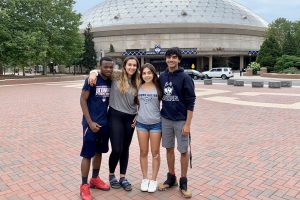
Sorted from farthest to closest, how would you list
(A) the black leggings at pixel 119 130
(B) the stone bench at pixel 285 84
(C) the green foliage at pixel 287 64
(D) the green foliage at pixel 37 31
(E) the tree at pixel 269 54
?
(E) the tree at pixel 269 54 → (C) the green foliage at pixel 287 64 → (D) the green foliage at pixel 37 31 → (B) the stone bench at pixel 285 84 → (A) the black leggings at pixel 119 130

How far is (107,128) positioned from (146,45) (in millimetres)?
69357

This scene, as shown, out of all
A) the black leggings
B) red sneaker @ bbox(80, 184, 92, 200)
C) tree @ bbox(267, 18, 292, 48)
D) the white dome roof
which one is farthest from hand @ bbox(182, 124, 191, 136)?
the white dome roof

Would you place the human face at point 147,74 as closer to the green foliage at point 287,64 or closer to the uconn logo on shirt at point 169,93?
the uconn logo on shirt at point 169,93

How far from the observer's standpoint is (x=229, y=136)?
8.41 m

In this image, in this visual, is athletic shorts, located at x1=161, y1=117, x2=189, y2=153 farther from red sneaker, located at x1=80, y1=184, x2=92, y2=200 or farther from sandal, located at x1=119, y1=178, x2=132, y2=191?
red sneaker, located at x1=80, y1=184, x2=92, y2=200

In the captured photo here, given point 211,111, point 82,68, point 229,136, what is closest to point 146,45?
point 82,68

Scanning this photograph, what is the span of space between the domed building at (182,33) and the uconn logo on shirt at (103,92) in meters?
62.7

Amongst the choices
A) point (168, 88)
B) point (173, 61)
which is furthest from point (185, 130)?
point (173, 61)

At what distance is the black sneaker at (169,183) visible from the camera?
4.88m

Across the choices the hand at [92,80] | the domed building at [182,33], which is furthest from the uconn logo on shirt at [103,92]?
the domed building at [182,33]

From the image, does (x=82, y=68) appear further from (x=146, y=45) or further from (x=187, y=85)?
(x=187, y=85)

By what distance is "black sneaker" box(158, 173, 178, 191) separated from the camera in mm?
4875

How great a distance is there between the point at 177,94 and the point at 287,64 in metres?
41.1

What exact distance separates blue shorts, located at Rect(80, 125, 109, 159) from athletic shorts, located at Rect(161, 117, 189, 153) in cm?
89
